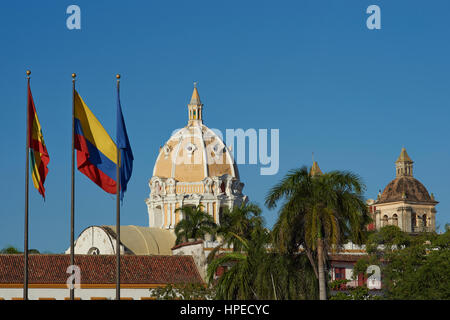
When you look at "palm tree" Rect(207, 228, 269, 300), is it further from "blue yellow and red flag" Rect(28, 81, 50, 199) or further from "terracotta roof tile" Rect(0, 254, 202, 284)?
"terracotta roof tile" Rect(0, 254, 202, 284)

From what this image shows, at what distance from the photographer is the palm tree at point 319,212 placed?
40031mm

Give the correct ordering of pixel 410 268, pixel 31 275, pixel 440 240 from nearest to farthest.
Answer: pixel 410 268
pixel 440 240
pixel 31 275

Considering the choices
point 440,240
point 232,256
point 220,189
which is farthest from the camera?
point 220,189

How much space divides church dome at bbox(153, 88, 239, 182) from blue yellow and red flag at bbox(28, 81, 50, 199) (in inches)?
3116

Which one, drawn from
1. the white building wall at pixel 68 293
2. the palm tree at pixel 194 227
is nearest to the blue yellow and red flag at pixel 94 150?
the white building wall at pixel 68 293

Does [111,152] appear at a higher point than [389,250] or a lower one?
higher

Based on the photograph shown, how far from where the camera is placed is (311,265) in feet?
141

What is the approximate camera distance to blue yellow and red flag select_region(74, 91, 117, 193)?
37.1m

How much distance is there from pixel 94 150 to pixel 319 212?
9.43 metres

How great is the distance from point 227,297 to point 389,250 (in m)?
15.1

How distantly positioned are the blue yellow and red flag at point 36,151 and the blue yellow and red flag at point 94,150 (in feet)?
6.11

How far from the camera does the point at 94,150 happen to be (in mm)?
37125
